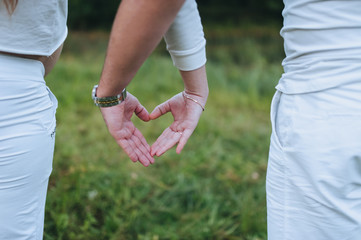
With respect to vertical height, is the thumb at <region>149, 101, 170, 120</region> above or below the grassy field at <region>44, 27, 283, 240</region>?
above

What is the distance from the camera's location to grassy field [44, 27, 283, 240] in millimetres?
2457

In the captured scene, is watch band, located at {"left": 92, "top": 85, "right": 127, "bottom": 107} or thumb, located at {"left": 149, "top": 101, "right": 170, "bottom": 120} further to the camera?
thumb, located at {"left": 149, "top": 101, "right": 170, "bottom": 120}

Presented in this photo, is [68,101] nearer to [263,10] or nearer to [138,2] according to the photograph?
[138,2]

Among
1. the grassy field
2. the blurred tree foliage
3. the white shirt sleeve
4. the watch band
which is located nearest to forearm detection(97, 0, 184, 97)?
the watch band

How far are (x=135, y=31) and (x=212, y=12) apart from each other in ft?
49.1

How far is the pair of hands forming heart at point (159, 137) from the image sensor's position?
4.75 ft

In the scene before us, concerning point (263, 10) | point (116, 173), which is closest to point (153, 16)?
point (116, 173)

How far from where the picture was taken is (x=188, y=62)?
57.0 inches

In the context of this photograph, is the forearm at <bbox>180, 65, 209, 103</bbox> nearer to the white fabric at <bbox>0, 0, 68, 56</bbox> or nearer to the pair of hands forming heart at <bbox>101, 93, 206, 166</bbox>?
the pair of hands forming heart at <bbox>101, 93, 206, 166</bbox>

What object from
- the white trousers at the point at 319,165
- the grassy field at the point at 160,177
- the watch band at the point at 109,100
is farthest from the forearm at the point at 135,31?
the grassy field at the point at 160,177

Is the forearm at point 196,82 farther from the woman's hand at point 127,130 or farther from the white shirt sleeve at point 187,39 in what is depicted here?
the woman's hand at point 127,130

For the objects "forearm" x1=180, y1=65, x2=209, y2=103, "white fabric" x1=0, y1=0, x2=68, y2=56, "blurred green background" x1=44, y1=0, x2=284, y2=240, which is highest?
"white fabric" x1=0, y1=0, x2=68, y2=56

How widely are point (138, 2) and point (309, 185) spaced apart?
25.5 inches

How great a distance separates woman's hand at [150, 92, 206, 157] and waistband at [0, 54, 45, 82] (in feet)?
1.70
